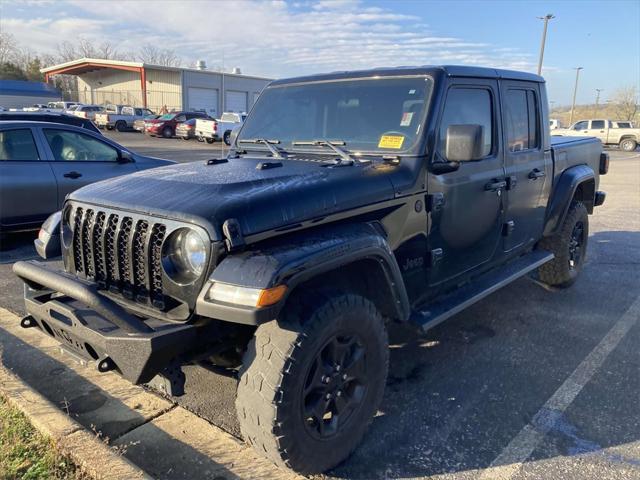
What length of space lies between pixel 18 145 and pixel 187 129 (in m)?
22.6

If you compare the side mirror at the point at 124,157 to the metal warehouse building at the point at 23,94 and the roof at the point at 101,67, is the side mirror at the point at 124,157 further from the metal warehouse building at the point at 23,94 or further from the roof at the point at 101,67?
the metal warehouse building at the point at 23,94

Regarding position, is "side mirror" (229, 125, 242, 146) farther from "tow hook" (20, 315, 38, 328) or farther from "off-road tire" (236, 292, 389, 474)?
"off-road tire" (236, 292, 389, 474)

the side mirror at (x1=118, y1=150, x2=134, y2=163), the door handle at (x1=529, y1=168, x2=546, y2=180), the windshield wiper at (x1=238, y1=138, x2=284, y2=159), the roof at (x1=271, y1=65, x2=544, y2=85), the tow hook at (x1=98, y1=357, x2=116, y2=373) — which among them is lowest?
the tow hook at (x1=98, y1=357, x2=116, y2=373)

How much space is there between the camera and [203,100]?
43812 mm

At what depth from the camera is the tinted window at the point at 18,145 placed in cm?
655

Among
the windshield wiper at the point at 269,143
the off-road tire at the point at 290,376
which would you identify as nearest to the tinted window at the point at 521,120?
the windshield wiper at the point at 269,143

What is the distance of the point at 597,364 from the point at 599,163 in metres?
3.06

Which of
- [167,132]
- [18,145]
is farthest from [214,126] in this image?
[18,145]

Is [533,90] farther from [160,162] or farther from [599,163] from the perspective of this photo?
[160,162]

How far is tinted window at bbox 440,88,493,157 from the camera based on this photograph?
3.45 metres

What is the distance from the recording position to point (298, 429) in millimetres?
2414

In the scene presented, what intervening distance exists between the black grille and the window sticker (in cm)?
171

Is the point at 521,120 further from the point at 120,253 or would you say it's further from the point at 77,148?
the point at 77,148

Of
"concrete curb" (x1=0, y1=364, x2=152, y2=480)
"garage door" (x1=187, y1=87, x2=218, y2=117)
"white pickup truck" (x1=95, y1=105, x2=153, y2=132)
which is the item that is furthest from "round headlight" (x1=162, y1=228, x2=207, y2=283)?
"garage door" (x1=187, y1=87, x2=218, y2=117)
